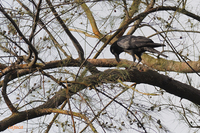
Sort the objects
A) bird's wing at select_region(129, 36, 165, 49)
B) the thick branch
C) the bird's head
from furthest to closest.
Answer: the bird's head
bird's wing at select_region(129, 36, 165, 49)
the thick branch

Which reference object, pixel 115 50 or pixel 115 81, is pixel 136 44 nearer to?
pixel 115 50

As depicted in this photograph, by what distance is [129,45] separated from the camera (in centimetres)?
268

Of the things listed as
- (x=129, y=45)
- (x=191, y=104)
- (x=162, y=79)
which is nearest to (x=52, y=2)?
(x=129, y=45)

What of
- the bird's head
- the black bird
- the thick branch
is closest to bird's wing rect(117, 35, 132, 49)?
the black bird

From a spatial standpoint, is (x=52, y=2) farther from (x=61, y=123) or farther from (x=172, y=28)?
(x=172, y=28)

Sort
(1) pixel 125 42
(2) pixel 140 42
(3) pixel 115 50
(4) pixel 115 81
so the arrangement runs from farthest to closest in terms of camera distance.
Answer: (3) pixel 115 50, (1) pixel 125 42, (2) pixel 140 42, (4) pixel 115 81

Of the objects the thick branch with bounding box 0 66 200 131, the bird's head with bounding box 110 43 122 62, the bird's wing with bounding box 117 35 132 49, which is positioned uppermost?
the bird's wing with bounding box 117 35 132 49

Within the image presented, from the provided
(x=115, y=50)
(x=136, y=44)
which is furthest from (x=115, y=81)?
(x=115, y=50)

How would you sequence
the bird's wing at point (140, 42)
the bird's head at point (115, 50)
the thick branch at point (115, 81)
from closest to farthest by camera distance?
the thick branch at point (115, 81), the bird's wing at point (140, 42), the bird's head at point (115, 50)

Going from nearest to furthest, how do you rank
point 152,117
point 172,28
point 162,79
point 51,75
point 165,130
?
point 51,75 → point 152,117 → point 165,130 → point 172,28 → point 162,79

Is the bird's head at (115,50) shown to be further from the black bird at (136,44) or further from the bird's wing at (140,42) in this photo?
the bird's wing at (140,42)

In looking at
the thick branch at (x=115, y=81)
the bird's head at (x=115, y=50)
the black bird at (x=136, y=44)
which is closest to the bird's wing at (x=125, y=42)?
the black bird at (x=136, y=44)

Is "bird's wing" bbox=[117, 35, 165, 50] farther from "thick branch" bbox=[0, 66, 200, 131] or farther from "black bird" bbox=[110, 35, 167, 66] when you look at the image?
"thick branch" bbox=[0, 66, 200, 131]

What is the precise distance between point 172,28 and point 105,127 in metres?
1.16
